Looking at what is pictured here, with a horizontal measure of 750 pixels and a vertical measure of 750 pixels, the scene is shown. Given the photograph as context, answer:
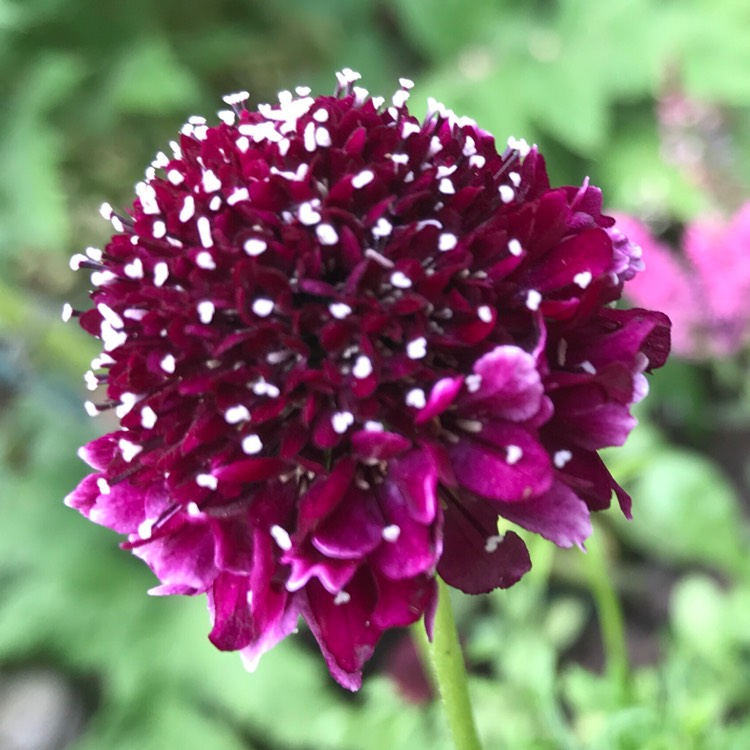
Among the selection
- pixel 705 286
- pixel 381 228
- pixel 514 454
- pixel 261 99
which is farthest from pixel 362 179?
pixel 261 99

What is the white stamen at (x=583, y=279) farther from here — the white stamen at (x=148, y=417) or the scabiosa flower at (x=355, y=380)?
the white stamen at (x=148, y=417)

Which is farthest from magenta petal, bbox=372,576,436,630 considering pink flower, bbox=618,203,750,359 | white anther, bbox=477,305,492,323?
pink flower, bbox=618,203,750,359

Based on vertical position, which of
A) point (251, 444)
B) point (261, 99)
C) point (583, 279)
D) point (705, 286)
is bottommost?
point (261, 99)

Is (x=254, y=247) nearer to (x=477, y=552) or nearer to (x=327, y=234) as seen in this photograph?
(x=327, y=234)

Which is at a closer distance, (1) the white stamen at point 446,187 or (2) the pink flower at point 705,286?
(1) the white stamen at point 446,187

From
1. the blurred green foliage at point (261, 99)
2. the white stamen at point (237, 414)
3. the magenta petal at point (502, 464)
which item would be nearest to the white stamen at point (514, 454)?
the magenta petal at point (502, 464)

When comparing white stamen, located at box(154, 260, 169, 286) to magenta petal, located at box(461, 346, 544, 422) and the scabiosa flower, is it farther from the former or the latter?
magenta petal, located at box(461, 346, 544, 422)

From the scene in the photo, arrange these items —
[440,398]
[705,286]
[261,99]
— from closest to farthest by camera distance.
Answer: [440,398]
[705,286]
[261,99]
